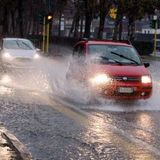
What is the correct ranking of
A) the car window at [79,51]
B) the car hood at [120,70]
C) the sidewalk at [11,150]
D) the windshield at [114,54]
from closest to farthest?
the sidewalk at [11,150]
the car hood at [120,70]
the windshield at [114,54]
the car window at [79,51]

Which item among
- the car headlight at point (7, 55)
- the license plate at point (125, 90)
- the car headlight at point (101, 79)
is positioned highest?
the car headlight at point (101, 79)

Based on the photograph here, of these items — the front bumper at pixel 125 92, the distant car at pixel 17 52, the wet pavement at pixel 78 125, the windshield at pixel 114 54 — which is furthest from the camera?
the distant car at pixel 17 52

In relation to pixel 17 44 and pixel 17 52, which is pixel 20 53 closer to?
pixel 17 52

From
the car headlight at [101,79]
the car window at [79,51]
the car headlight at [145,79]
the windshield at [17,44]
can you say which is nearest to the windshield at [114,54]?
the car window at [79,51]

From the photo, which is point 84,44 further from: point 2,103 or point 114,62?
point 2,103

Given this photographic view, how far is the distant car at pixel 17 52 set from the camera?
91.7ft

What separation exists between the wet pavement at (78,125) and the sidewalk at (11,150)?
31 cm

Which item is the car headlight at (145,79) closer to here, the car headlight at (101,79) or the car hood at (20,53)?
the car headlight at (101,79)

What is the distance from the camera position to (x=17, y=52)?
92.6 ft

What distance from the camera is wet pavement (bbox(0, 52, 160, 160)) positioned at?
29.5ft

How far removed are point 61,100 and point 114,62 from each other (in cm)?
168

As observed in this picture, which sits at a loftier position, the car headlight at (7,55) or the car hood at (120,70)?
the car hood at (120,70)

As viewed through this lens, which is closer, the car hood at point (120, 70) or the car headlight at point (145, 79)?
the car hood at point (120, 70)

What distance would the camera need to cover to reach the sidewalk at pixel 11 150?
312 inches
